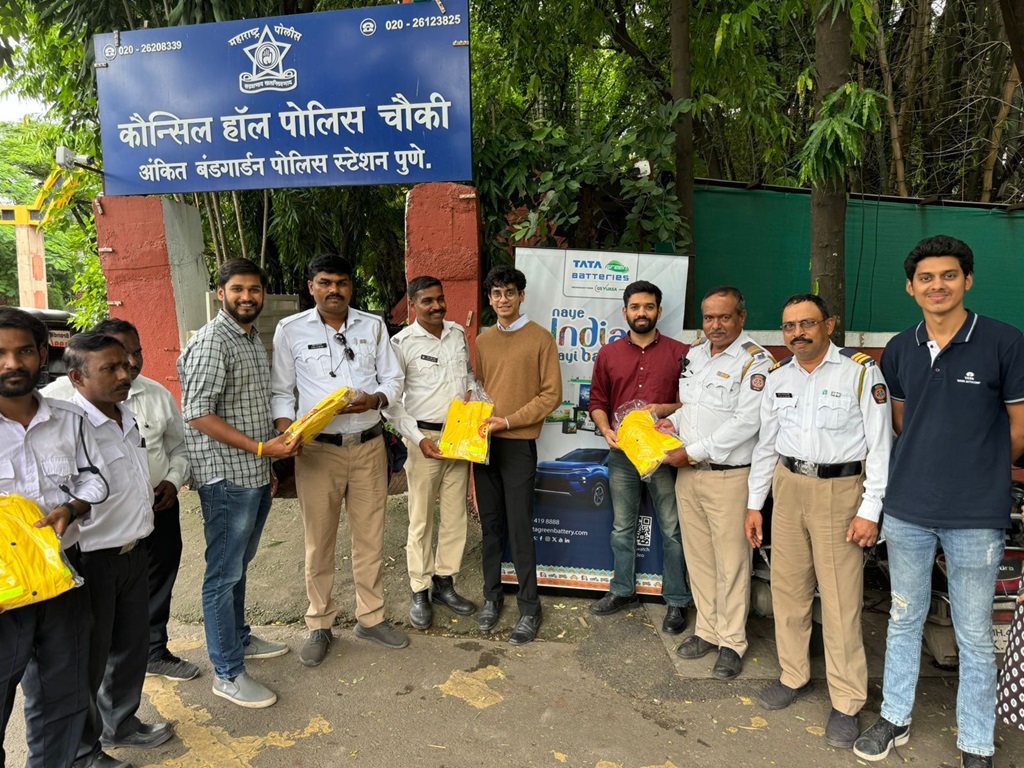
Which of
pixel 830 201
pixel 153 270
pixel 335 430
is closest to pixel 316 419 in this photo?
pixel 335 430

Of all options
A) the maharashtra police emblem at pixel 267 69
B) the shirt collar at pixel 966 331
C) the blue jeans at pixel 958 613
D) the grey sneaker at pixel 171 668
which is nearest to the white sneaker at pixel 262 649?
the grey sneaker at pixel 171 668

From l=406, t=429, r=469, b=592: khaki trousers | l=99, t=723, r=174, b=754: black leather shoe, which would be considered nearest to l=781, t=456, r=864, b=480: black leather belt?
l=406, t=429, r=469, b=592: khaki trousers

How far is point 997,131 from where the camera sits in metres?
6.91

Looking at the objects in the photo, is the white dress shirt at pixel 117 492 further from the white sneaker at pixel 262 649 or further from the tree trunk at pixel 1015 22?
the tree trunk at pixel 1015 22

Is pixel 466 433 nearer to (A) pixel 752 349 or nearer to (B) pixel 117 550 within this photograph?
(A) pixel 752 349

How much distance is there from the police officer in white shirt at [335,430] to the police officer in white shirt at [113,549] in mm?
822

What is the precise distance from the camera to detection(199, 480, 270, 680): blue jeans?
2.99 metres

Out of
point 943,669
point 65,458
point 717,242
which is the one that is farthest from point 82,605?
point 717,242

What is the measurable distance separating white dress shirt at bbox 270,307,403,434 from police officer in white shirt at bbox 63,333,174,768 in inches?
31.2

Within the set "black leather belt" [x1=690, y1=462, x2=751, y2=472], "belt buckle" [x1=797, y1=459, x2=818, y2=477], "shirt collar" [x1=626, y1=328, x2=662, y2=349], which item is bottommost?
"black leather belt" [x1=690, y1=462, x2=751, y2=472]

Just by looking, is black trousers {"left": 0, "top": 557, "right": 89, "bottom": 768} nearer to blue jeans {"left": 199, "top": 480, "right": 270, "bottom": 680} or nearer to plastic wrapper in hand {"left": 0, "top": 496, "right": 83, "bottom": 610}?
plastic wrapper in hand {"left": 0, "top": 496, "right": 83, "bottom": 610}

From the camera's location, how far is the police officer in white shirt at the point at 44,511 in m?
2.06

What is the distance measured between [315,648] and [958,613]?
294 centimetres

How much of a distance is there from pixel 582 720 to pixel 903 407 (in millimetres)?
1919
